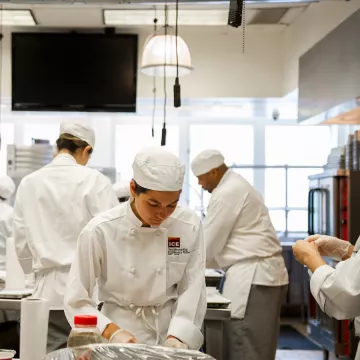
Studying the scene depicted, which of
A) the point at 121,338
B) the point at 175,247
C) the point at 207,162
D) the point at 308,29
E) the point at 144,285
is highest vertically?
the point at 308,29

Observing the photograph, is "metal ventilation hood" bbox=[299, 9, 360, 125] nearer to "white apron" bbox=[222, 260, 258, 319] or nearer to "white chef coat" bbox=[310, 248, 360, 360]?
"white apron" bbox=[222, 260, 258, 319]

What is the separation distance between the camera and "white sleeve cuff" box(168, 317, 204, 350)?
1931 mm

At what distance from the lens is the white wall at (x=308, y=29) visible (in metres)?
5.05

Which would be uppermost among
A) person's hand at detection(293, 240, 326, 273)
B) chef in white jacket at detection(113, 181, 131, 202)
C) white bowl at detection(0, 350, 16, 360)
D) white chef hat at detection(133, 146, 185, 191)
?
white chef hat at detection(133, 146, 185, 191)

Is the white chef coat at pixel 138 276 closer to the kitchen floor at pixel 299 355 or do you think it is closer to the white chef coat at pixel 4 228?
the white chef coat at pixel 4 228

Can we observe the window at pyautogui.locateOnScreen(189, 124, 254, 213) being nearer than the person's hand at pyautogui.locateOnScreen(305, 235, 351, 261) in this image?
No

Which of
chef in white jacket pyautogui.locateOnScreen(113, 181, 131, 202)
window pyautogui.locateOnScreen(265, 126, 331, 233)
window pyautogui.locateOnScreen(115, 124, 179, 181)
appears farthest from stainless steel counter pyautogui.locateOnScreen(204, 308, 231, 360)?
window pyautogui.locateOnScreen(115, 124, 179, 181)

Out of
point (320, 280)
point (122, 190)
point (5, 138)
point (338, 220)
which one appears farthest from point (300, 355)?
point (5, 138)

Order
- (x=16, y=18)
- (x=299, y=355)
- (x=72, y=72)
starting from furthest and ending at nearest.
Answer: (x=72, y=72) < (x=16, y=18) < (x=299, y=355)

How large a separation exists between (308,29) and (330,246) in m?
3.99

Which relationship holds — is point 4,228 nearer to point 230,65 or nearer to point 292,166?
point 230,65

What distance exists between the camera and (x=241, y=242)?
3.92 metres

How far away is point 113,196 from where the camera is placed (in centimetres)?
313

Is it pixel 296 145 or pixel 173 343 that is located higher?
pixel 296 145
